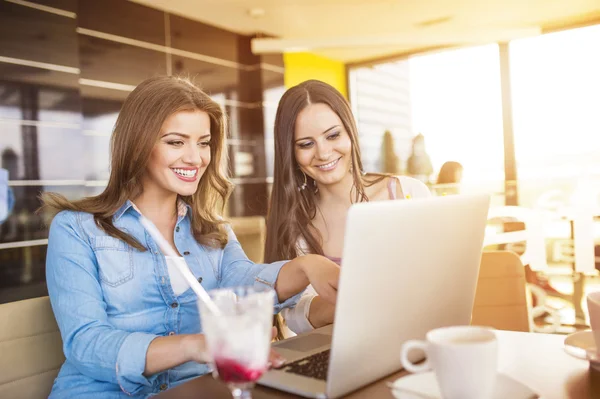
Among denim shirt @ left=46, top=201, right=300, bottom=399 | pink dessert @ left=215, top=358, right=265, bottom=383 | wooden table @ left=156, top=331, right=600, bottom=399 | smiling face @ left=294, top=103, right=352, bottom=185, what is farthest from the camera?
smiling face @ left=294, top=103, right=352, bottom=185

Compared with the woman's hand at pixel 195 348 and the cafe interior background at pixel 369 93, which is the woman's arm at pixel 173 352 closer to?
the woman's hand at pixel 195 348

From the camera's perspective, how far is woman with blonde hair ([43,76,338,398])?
1.09 m

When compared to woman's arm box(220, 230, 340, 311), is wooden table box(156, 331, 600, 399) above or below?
below

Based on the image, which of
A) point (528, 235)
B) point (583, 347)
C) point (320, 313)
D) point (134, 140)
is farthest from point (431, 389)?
point (528, 235)

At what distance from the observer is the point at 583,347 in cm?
93

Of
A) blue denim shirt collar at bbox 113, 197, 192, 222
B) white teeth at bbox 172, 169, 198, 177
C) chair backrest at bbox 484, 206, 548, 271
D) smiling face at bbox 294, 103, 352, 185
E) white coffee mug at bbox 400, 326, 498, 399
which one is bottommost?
chair backrest at bbox 484, 206, 548, 271

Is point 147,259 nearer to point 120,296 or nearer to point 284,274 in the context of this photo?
point 120,296

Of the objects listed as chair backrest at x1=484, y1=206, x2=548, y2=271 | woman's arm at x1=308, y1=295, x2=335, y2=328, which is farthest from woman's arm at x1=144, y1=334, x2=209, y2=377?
chair backrest at x1=484, y1=206, x2=548, y2=271

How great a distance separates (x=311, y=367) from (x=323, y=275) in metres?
0.28

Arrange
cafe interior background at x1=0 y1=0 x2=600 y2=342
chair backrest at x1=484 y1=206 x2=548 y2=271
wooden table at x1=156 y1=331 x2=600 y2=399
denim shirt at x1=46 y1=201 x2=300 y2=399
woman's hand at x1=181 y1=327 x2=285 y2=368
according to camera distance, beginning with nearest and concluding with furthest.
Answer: wooden table at x1=156 y1=331 x2=600 y2=399
woman's hand at x1=181 y1=327 x2=285 y2=368
denim shirt at x1=46 y1=201 x2=300 y2=399
cafe interior background at x1=0 y1=0 x2=600 y2=342
chair backrest at x1=484 y1=206 x2=548 y2=271

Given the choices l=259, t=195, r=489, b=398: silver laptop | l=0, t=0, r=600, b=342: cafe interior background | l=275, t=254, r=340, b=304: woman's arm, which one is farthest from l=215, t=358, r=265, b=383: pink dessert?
l=0, t=0, r=600, b=342: cafe interior background

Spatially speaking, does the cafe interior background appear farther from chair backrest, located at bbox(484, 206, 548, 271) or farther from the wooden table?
the wooden table

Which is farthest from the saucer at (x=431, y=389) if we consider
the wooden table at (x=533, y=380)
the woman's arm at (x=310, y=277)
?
the woman's arm at (x=310, y=277)

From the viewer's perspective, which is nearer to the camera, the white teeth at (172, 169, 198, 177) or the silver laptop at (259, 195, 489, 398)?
the silver laptop at (259, 195, 489, 398)
